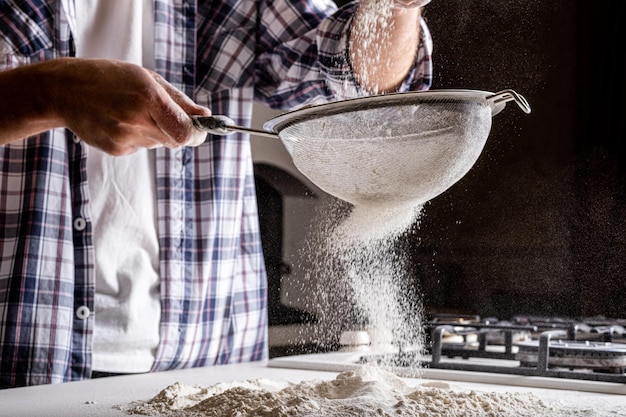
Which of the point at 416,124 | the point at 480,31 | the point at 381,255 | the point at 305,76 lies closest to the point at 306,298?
the point at 381,255

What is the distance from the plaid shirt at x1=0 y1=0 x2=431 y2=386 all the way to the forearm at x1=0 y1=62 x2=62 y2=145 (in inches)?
6.5

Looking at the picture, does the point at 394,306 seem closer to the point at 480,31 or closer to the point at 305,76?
the point at 305,76

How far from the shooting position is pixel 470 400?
0.63 m

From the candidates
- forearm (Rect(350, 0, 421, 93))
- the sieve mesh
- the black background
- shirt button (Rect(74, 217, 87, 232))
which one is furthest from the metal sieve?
the black background

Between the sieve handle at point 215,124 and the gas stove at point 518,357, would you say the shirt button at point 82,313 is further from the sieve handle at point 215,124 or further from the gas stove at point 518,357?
the sieve handle at point 215,124

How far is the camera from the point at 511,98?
73cm

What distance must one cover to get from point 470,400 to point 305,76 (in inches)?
25.5

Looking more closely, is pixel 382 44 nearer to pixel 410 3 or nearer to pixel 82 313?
pixel 410 3

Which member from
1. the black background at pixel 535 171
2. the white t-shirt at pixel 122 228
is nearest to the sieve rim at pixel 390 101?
the white t-shirt at pixel 122 228

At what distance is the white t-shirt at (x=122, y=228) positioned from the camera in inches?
38.3

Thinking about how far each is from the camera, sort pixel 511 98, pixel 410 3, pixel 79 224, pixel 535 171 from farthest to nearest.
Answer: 1. pixel 535 171
2. pixel 79 224
3. pixel 410 3
4. pixel 511 98

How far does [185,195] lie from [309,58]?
0.98ft

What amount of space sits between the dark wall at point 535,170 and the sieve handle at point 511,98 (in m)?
0.48

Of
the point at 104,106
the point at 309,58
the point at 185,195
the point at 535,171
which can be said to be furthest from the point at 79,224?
the point at 535,171
